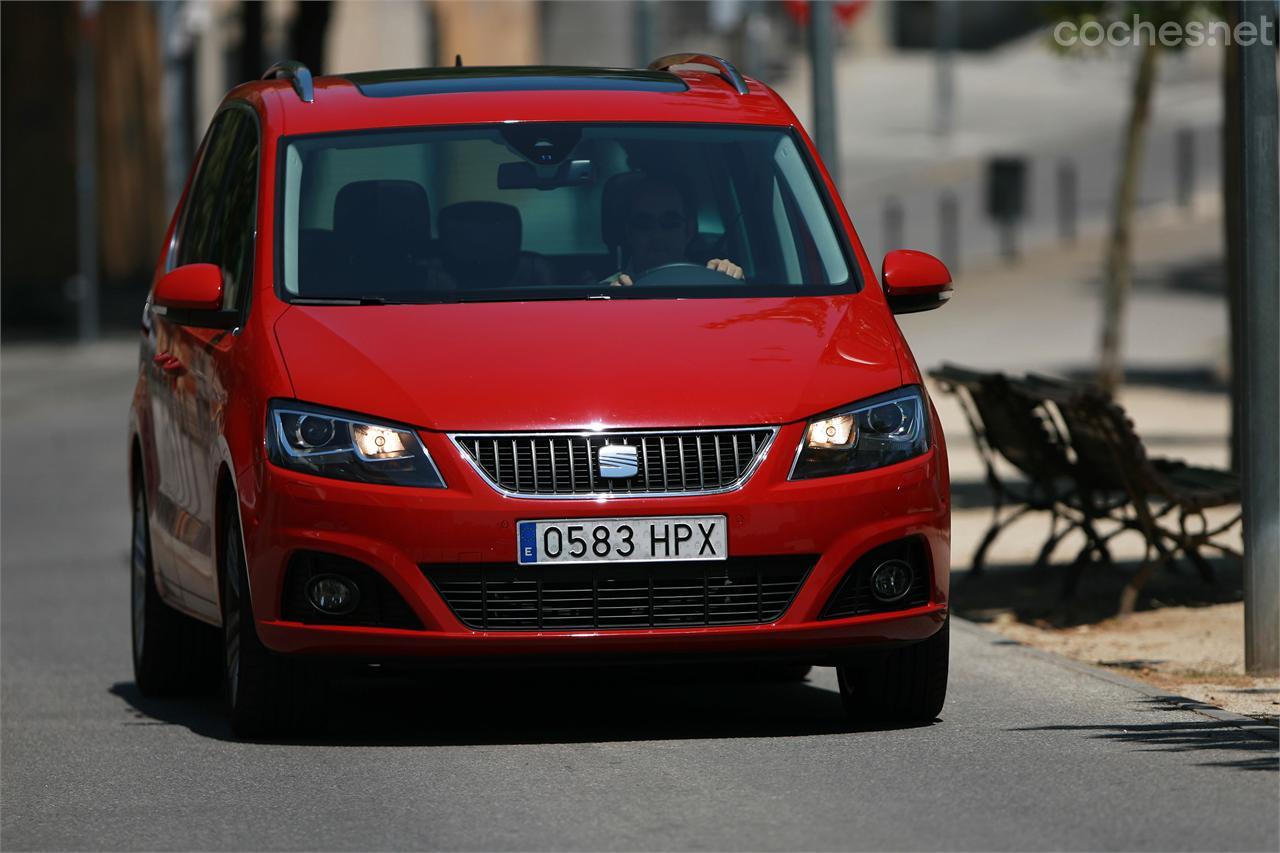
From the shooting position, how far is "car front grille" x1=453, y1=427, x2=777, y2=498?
24.2 feet

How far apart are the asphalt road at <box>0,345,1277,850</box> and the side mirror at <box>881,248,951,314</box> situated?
1.22 m

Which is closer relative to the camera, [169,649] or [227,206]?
[227,206]

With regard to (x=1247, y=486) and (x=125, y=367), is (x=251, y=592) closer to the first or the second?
(x=1247, y=486)

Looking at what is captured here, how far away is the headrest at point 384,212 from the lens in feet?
27.7

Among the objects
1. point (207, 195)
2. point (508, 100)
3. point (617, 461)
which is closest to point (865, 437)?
point (617, 461)

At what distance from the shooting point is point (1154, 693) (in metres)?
8.61

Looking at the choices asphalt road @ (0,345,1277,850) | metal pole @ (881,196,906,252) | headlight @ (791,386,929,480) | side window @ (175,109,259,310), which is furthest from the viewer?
metal pole @ (881,196,906,252)

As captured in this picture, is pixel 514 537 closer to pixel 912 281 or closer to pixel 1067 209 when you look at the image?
pixel 912 281

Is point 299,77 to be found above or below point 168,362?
above

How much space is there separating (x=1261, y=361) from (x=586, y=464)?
2.68 meters

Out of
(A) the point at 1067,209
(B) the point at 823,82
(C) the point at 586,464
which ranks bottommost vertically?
(A) the point at 1067,209

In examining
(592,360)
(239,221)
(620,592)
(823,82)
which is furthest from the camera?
(823,82)

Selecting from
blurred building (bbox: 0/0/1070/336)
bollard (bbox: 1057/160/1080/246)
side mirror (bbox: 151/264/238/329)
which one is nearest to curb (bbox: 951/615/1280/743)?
side mirror (bbox: 151/264/238/329)

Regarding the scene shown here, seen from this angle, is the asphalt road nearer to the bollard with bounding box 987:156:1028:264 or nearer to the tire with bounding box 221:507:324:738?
the tire with bounding box 221:507:324:738
